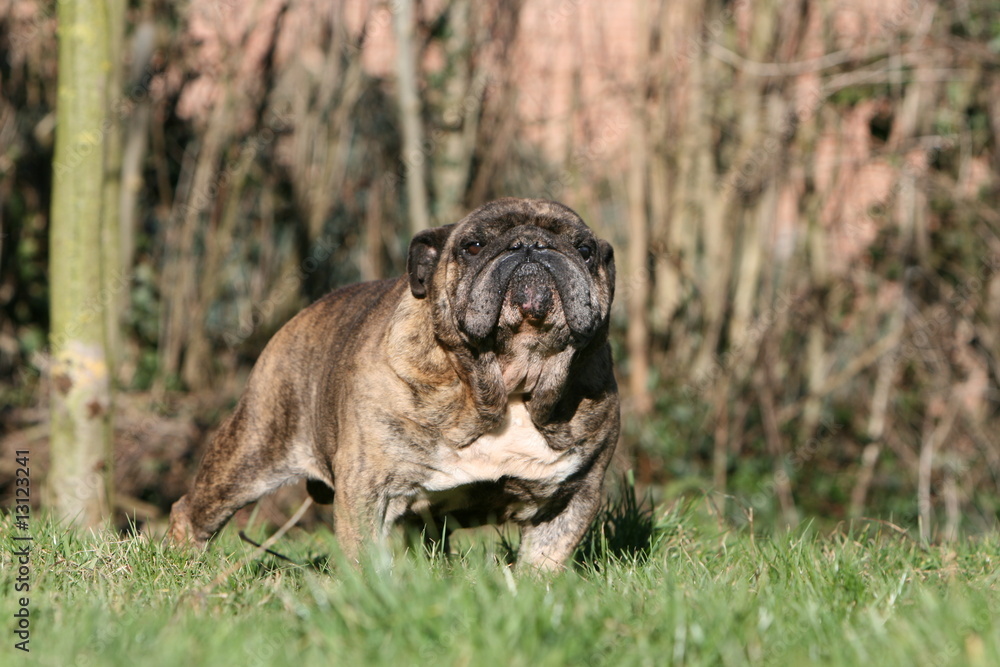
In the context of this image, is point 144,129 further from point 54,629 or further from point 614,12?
point 54,629

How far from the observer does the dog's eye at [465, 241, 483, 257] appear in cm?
414

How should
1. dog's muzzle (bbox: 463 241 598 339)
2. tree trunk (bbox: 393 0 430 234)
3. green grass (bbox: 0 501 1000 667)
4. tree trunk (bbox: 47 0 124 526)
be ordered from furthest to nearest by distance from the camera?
tree trunk (bbox: 393 0 430 234) → tree trunk (bbox: 47 0 124 526) → dog's muzzle (bbox: 463 241 598 339) → green grass (bbox: 0 501 1000 667)

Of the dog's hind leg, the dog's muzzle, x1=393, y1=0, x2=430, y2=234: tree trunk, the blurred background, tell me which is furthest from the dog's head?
the blurred background

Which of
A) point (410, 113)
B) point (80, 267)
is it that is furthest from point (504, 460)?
point (410, 113)

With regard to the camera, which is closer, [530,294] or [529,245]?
[530,294]

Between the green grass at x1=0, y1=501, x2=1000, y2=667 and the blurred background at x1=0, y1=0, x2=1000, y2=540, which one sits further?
the blurred background at x1=0, y1=0, x2=1000, y2=540

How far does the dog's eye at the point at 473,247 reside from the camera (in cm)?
414

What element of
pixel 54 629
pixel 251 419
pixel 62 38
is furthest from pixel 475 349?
pixel 62 38

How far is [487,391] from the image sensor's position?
3.99 meters

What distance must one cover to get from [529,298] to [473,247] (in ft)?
1.22

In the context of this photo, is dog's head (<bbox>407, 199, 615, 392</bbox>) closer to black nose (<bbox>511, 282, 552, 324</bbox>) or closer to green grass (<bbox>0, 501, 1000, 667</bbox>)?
black nose (<bbox>511, 282, 552, 324</bbox>)

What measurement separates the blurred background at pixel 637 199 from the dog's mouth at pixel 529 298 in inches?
170

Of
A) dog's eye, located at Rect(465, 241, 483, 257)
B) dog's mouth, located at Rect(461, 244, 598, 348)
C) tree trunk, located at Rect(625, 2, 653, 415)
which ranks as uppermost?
dog's eye, located at Rect(465, 241, 483, 257)

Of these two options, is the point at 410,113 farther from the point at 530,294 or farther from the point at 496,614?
the point at 496,614
